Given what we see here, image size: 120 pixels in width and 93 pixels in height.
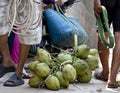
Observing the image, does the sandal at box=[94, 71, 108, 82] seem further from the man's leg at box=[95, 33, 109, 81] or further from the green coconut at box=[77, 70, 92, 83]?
the green coconut at box=[77, 70, 92, 83]

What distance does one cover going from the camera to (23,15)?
4.44 meters

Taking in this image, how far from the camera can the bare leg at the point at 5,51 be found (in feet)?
15.7

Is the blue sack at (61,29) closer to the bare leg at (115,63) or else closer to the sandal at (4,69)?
the bare leg at (115,63)

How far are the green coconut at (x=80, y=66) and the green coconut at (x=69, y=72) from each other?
6.8 inches

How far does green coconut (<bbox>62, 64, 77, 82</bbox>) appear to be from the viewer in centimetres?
443

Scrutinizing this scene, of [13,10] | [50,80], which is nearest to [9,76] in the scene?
[50,80]

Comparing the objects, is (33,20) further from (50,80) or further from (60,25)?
(60,25)

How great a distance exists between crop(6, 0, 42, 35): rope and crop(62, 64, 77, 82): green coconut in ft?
1.83

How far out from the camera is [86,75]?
486cm

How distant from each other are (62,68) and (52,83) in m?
0.24

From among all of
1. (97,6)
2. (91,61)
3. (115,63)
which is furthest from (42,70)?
(97,6)

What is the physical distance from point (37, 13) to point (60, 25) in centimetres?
94

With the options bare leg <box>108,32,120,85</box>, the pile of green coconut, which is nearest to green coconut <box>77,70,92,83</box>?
the pile of green coconut

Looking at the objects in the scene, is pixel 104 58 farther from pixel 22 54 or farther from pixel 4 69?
pixel 4 69
